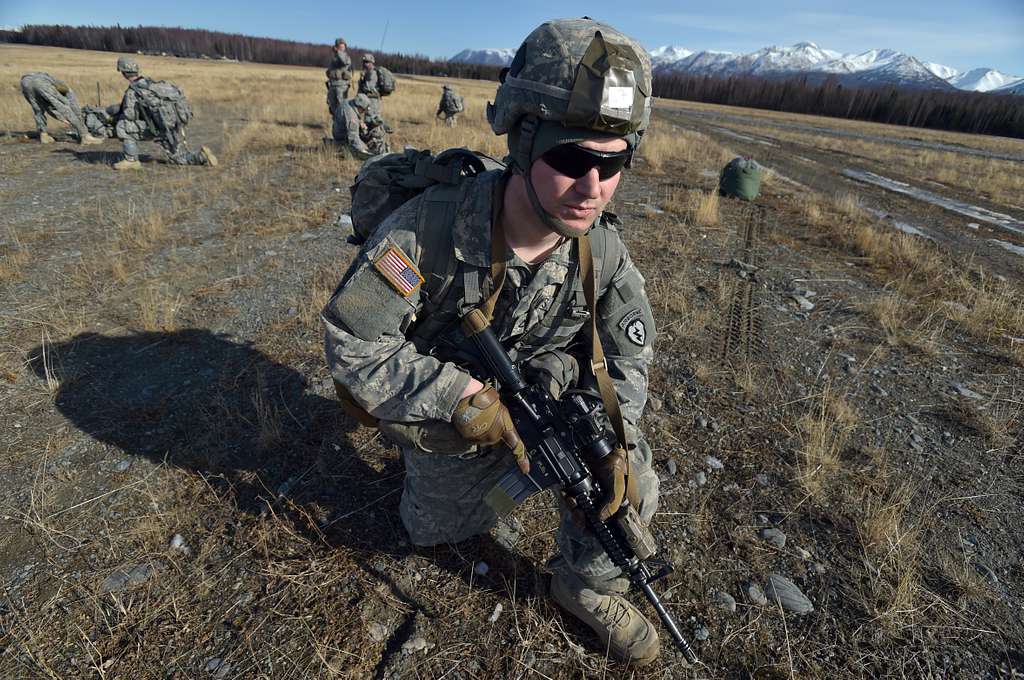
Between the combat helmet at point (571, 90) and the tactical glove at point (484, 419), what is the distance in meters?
0.69

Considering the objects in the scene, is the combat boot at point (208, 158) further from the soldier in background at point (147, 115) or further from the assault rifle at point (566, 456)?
the assault rifle at point (566, 456)

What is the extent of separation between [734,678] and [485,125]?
1676cm

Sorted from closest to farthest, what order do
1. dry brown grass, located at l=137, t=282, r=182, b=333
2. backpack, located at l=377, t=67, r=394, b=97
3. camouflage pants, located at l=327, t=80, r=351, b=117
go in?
dry brown grass, located at l=137, t=282, r=182, b=333, backpack, located at l=377, t=67, r=394, b=97, camouflage pants, located at l=327, t=80, r=351, b=117

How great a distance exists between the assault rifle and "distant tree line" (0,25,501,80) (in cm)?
8757

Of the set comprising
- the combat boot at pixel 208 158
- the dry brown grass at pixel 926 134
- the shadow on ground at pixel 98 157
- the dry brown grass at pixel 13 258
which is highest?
the dry brown grass at pixel 926 134

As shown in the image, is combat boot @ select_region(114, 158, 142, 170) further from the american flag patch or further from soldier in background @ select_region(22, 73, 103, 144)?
the american flag patch

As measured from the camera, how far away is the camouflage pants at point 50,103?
10.3 meters

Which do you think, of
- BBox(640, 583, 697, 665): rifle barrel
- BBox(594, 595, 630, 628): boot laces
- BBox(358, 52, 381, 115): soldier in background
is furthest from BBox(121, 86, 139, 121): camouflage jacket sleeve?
BBox(640, 583, 697, 665): rifle barrel

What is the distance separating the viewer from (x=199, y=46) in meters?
87.5

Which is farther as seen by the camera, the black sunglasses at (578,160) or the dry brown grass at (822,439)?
the dry brown grass at (822,439)

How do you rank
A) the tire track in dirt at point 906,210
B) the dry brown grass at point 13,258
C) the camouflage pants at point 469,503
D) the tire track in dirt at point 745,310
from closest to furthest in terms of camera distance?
the camouflage pants at point 469,503 < the tire track in dirt at point 745,310 < the dry brown grass at point 13,258 < the tire track in dirt at point 906,210

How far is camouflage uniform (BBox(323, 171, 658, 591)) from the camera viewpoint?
6.04 ft

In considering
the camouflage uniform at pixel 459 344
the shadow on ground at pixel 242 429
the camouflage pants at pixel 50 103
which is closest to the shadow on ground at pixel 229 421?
the shadow on ground at pixel 242 429

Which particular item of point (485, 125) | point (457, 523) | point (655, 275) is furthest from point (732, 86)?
point (457, 523)
